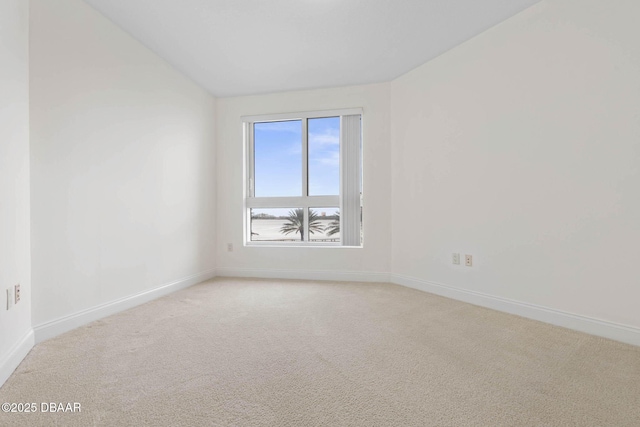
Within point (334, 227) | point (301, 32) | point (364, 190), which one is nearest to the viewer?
point (301, 32)

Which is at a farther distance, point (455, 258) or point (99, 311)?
point (455, 258)

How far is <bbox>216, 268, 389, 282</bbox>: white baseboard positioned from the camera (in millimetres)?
3770

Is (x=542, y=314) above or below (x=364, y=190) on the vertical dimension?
below

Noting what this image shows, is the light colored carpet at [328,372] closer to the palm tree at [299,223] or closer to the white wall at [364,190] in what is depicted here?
the white wall at [364,190]

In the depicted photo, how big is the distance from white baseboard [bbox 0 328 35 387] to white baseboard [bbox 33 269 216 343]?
4.1 inches

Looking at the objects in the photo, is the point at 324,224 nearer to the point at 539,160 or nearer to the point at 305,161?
the point at 305,161

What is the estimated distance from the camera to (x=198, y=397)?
1359 millimetres

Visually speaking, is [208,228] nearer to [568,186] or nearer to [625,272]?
[568,186]

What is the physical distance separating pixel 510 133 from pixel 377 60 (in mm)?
1536

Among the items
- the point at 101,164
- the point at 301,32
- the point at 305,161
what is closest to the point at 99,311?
the point at 101,164

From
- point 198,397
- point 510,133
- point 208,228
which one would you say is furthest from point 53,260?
point 510,133

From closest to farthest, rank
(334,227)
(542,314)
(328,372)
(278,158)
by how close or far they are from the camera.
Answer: (328,372), (542,314), (334,227), (278,158)

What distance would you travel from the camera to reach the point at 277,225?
421 cm

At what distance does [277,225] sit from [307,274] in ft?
2.70
